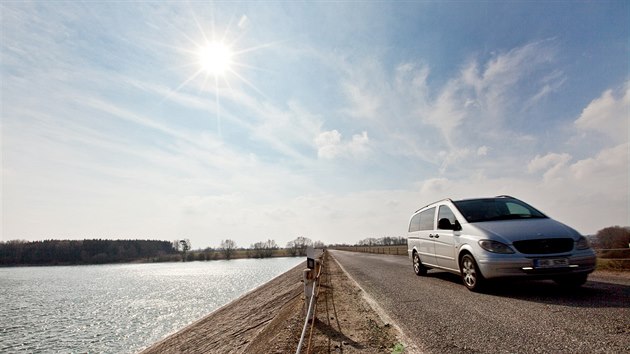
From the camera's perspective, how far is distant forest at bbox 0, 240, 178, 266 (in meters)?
129

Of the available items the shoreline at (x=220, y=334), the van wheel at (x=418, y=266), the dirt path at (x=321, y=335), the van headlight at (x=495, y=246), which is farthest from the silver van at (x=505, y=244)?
the shoreline at (x=220, y=334)

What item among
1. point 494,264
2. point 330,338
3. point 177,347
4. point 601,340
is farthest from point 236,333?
point 601,340

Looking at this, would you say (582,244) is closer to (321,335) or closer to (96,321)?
(321,335)

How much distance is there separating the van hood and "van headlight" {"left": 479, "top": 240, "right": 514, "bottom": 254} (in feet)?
0.43

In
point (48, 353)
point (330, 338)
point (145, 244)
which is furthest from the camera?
point (145, 244)

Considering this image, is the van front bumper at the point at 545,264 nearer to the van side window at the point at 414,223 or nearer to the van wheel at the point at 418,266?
the van wheel at the point at 418,266

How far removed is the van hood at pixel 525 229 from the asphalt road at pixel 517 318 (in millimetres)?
1038

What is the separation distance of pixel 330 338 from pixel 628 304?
4343mm

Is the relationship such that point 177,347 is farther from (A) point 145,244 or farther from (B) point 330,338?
(A) point 145,244

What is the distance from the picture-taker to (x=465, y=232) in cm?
697

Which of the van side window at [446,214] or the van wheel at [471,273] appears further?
the van side window at [446,214]

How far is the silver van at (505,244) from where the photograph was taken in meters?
5.71

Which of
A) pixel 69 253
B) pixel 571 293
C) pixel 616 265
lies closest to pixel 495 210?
pixel 571 293

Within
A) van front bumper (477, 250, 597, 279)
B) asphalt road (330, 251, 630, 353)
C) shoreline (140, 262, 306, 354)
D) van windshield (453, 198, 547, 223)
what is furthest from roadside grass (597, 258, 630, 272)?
shoreline (140, 262, 306, 354)
